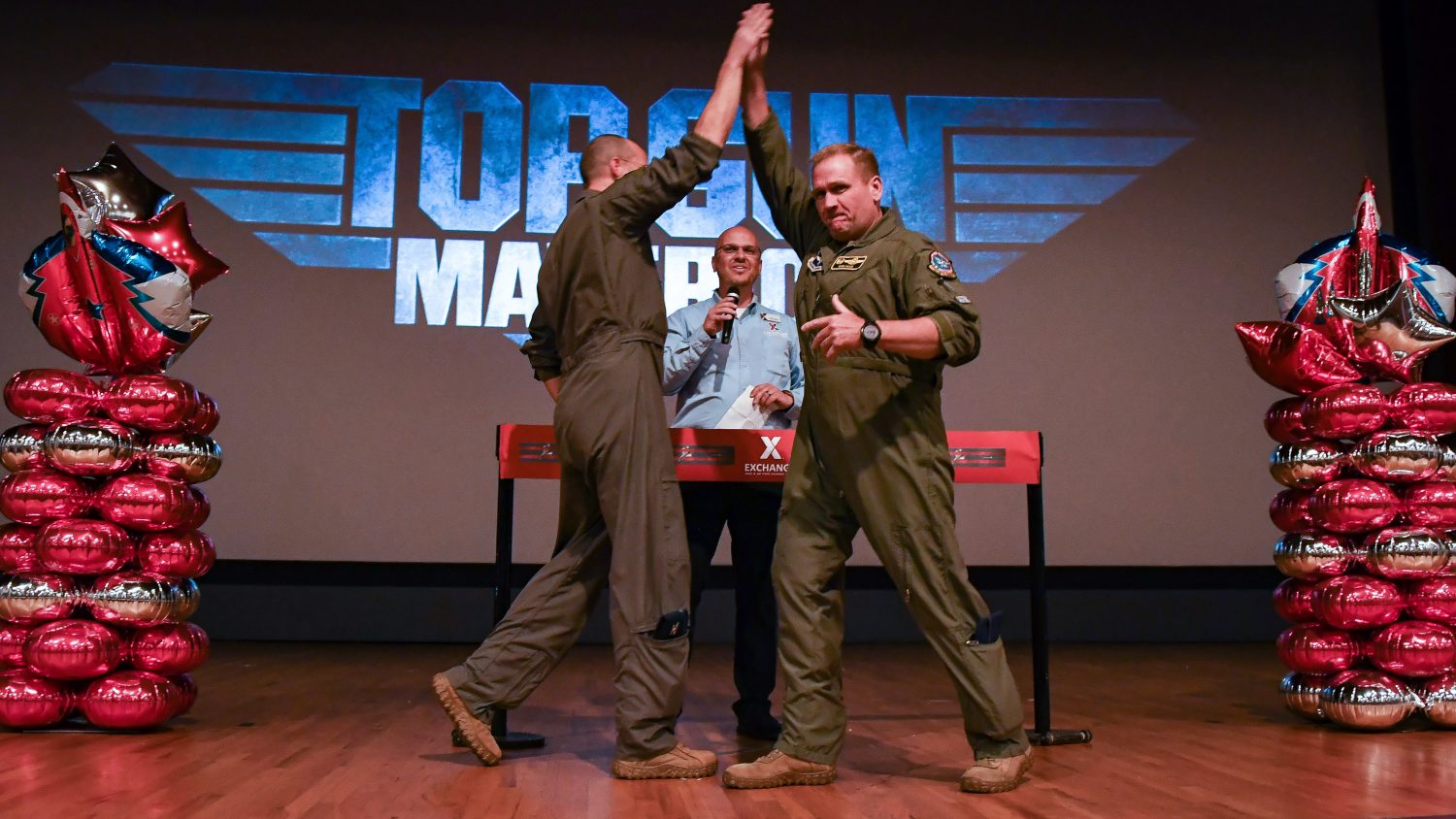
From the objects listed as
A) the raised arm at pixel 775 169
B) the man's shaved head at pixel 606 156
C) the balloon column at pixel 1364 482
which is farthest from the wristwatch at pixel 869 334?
the balloon column at pixel 1364 482

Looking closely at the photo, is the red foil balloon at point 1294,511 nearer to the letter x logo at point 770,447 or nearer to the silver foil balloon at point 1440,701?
the silver foil balloon at point 1440,701

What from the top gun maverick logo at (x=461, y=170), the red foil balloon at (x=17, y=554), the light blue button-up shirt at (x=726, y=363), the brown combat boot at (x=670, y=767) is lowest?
the brown combat boot at (x=670, y=767)

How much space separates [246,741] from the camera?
3.05m

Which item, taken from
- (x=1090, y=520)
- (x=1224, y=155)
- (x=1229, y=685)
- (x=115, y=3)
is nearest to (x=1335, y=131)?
(x=1224, y=155)

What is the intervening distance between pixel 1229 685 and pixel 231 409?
4.92 metres

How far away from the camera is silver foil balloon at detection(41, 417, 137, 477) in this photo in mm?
3221

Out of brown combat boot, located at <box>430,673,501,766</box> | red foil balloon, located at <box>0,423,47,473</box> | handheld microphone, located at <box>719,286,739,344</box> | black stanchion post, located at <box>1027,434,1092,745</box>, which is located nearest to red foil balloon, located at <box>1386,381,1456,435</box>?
black stanchion post, located at <box>1027,434,1092,745</box>

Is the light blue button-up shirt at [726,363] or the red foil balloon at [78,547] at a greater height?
the light blue button-up shirt at [726,363]

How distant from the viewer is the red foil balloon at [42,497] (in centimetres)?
324

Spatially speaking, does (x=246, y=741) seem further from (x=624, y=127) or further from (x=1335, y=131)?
(x=1335, y=131)

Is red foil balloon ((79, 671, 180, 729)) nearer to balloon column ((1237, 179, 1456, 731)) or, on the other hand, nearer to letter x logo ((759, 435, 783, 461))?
letter x logo ((759, 435, 783, 461))

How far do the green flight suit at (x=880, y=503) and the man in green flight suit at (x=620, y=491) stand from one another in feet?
0.94

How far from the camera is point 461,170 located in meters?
5.95

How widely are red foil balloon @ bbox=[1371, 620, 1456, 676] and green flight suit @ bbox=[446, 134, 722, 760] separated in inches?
86.9
